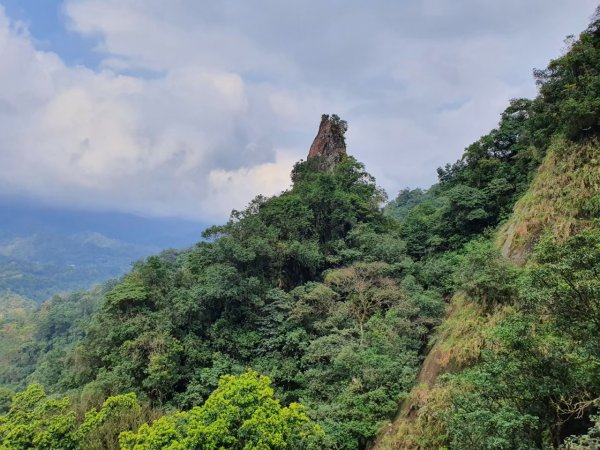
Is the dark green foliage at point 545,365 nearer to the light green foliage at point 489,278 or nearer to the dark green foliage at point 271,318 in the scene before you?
the light green foliage at point 489,278

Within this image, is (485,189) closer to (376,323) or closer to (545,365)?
(376,323)

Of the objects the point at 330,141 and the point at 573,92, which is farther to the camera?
the point at 330,141

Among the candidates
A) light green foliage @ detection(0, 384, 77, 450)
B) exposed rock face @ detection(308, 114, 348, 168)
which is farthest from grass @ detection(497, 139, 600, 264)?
exposed rock face @ detection(308, 114, 348, 168)

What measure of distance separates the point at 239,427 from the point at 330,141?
31.8 metres

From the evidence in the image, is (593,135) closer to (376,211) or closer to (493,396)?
(493,396)

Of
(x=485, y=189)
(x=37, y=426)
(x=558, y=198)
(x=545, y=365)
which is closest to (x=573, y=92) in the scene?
(x=558, y=198)

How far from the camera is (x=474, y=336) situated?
452 inches

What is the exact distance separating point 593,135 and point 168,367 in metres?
20.5

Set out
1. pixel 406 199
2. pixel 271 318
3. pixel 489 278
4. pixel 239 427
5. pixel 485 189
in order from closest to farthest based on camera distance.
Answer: pixel 239 427
pixel 489 278
pixel 271 318
pixel 485 189
pixel 406 199

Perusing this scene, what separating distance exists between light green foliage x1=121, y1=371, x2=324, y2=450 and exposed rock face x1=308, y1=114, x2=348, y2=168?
29.1 meters

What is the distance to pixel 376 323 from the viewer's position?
17.0m

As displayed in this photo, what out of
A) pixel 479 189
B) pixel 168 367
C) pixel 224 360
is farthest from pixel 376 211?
pixel 168 367

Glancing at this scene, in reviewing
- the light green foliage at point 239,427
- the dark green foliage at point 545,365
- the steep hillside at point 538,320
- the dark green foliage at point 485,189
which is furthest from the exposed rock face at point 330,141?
the dark green foliage at point 545,365

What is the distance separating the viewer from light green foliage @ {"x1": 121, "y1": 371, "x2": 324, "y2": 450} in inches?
404
